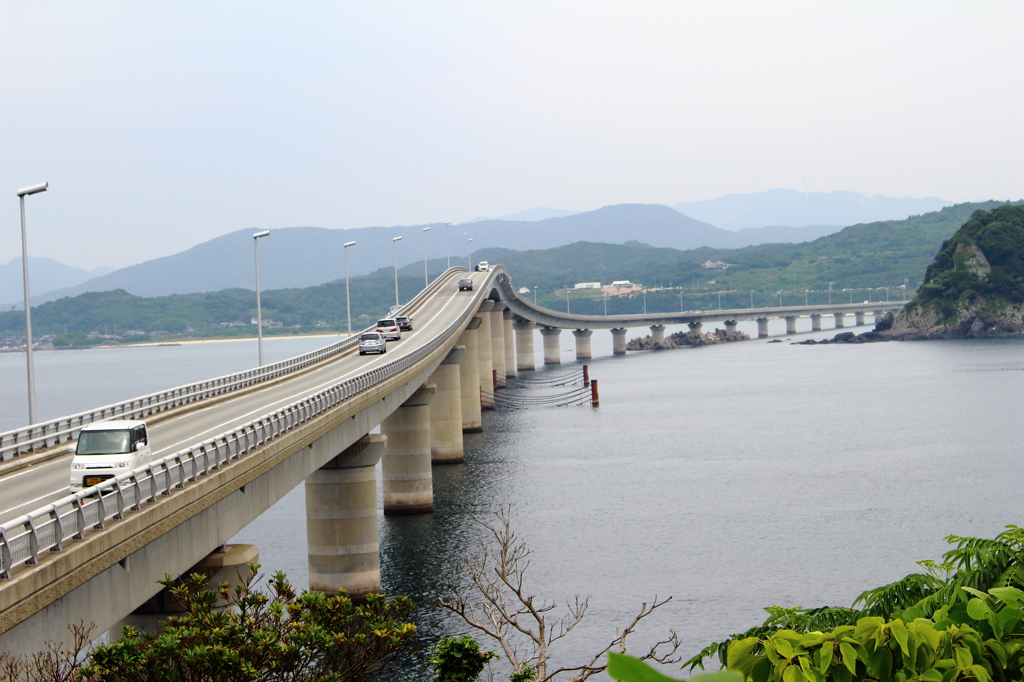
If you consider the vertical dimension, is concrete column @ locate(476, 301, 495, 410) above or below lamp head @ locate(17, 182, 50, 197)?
below

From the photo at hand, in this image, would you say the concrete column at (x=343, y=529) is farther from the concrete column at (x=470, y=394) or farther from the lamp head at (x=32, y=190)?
the concrete column at (x=470, y=394)

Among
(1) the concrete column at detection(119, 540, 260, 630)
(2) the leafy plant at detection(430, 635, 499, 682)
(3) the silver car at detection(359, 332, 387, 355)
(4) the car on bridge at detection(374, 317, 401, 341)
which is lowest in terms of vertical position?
(2) the leafy plant at detection(430, 635, 499, 682)

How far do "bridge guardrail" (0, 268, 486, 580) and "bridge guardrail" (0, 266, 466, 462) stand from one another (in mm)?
6155

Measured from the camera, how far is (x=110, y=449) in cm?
2347

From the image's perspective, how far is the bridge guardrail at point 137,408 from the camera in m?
28.5

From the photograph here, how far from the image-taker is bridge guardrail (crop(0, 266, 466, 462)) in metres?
28.5

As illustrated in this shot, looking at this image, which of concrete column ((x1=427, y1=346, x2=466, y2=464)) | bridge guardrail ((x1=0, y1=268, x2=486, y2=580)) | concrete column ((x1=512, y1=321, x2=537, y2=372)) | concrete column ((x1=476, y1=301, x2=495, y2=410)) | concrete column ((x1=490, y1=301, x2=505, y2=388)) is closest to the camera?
bridge guardrail ((x1=0, y1=268, x2=486, y2=580))

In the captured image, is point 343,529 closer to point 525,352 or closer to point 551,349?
point 525,352

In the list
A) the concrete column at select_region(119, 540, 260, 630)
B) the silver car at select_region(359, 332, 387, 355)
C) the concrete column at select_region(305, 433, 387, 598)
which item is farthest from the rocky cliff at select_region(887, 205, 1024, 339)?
the concrete column at select_region(119, 540, 260, 630)

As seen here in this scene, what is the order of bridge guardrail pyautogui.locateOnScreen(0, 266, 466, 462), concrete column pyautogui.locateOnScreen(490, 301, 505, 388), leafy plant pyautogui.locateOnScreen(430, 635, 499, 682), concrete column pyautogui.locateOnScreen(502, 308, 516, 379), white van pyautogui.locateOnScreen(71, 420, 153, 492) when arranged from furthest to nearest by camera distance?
concrete column pyautogui.locateOnScreen(502, 308, 516, 379)
concrete column pyautogui.locateOnScreen(490, 301, 505, 388)
bridge guardrail pyautogui.locateOnScreen(0, 266, 466, 462)
leafy plant pyautogui.locateOnScreen(430, 635, 499, 682)
white van pyautogui.locateOnScreen(71, 420, 153, 492)

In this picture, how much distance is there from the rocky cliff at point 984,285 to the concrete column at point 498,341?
100137mm

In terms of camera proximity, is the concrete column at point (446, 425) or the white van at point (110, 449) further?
the concrete column at point (446, 425)

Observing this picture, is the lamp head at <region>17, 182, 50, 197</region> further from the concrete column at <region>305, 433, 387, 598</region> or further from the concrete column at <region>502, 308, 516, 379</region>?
the concrete column at <region>502, 308, 516, 379</region>

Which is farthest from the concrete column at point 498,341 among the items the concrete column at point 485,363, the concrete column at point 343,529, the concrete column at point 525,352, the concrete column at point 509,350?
the concrete column at point 343,529
